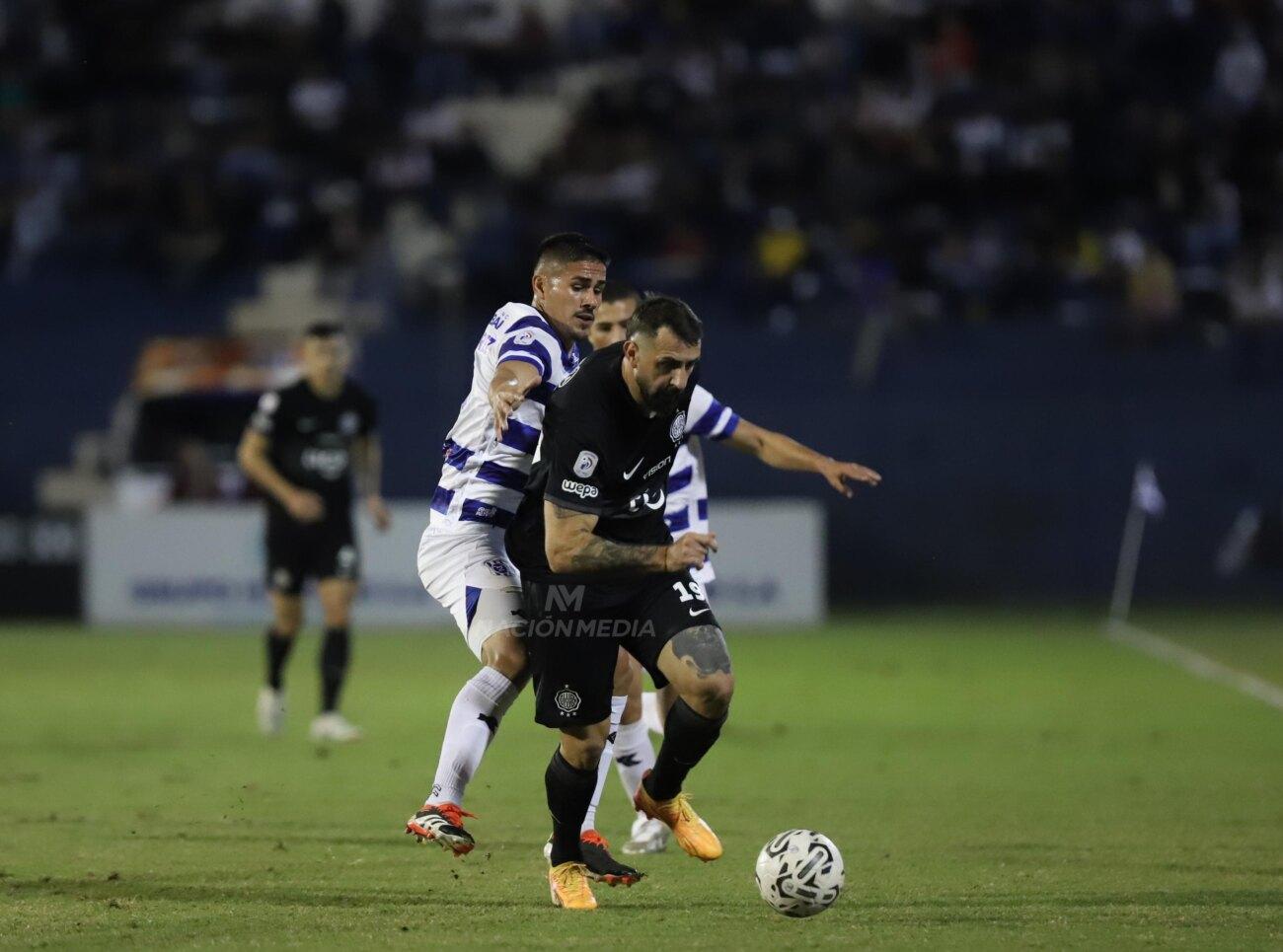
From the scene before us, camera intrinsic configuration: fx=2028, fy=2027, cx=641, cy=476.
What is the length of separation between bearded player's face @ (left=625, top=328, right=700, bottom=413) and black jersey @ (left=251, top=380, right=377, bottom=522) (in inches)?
251

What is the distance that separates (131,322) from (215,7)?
569 cm

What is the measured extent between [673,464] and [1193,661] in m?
10.1

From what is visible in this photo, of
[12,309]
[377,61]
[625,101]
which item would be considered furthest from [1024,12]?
[12,309]

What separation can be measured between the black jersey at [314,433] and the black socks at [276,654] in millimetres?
746

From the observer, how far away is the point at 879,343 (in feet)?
73.5

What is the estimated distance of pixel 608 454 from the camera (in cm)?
632

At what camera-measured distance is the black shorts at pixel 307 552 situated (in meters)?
12.2

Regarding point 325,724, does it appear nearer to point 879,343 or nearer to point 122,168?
point 879,343

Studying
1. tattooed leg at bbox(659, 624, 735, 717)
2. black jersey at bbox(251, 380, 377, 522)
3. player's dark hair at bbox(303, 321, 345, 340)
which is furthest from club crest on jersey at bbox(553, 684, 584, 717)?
player's dark hair at bbox(303, 321, 345, 340)

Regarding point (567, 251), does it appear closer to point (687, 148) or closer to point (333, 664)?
point (333, 664)

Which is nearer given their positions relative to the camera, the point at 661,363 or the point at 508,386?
the point at 661,363

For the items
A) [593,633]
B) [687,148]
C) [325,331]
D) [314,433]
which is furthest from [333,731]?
[687,148]

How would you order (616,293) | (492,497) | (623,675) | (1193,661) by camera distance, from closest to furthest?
1. (492,497)
2. (623,675)
3. (616,293)
4. (1193,661)

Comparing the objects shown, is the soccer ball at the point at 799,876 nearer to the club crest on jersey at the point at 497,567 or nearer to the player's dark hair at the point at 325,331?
the club crest on jersey at the point at 497,567
